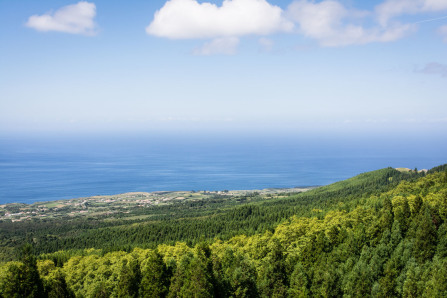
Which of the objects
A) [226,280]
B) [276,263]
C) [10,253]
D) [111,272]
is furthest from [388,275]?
[10,253]

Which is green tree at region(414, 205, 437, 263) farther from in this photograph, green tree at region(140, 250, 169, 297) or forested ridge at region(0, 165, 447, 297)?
green tree at region(140, 250, 169, 297)

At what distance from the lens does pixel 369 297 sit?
3447 cm

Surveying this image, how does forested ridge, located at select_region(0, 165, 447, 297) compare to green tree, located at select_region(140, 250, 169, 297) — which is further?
green tree, located at select_region(140, 250, 169, 297)

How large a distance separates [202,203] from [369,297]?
148051 millimetres

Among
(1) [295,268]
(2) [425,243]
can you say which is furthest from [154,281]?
(2) [425,243]

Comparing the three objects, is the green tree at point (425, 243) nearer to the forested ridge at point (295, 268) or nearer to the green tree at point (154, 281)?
the forested ridge at point (295, 268)

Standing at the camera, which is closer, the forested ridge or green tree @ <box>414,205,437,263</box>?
the forested ridge

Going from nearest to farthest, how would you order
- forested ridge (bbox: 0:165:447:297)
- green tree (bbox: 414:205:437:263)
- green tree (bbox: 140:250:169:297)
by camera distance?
1. forested ridge (bbox: 0:165:447:297)
2. green tree (bbox: 140:250:169:297)
3. green tree (bbox: 414:205:437:263)

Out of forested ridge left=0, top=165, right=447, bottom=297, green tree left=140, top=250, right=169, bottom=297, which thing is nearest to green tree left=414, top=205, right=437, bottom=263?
forested ridge left=0, top=165, right=447, bottom=297

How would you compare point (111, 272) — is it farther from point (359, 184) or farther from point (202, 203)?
point (202, 203)

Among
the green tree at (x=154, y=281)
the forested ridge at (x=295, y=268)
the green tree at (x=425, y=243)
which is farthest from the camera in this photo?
the green tree at (x=425, y=243)

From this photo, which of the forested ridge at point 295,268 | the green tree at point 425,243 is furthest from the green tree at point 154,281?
the green tree at point 425,243

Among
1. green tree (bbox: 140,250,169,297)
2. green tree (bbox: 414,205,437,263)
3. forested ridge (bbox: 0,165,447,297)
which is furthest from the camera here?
green tree (bbox: 414,205,437,263)

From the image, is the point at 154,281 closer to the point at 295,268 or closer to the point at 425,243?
the point at 295,268
